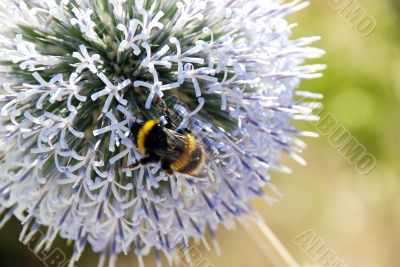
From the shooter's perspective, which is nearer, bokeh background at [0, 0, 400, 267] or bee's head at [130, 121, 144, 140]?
bee's head at [130, 121, 144, 140]

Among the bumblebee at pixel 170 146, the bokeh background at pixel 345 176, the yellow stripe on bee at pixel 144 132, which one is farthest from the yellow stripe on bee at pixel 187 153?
the bokeh background at pixel 345 176

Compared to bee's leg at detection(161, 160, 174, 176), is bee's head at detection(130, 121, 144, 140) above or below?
above

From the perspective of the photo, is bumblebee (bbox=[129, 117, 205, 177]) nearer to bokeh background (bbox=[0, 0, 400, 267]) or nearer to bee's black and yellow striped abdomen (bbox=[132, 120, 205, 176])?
bee's black and yellow striped abdomen (bbox=[132, 120, 205, 176])

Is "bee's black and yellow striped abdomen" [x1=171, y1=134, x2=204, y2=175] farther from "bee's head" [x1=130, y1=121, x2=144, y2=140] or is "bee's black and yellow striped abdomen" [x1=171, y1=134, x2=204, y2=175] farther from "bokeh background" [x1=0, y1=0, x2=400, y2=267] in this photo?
"bokeh background" [x1=0, y1=0, x2=400, y2=267]

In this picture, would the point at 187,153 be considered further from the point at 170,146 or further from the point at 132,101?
the point at 132,101

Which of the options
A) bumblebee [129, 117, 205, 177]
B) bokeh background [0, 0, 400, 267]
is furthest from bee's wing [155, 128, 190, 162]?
bokeh background [0, 0, 400, 267]

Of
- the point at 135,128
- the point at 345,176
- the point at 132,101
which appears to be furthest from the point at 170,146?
the point at 345,176

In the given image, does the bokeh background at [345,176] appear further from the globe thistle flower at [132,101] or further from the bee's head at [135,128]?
the bee's head at [135,128]
